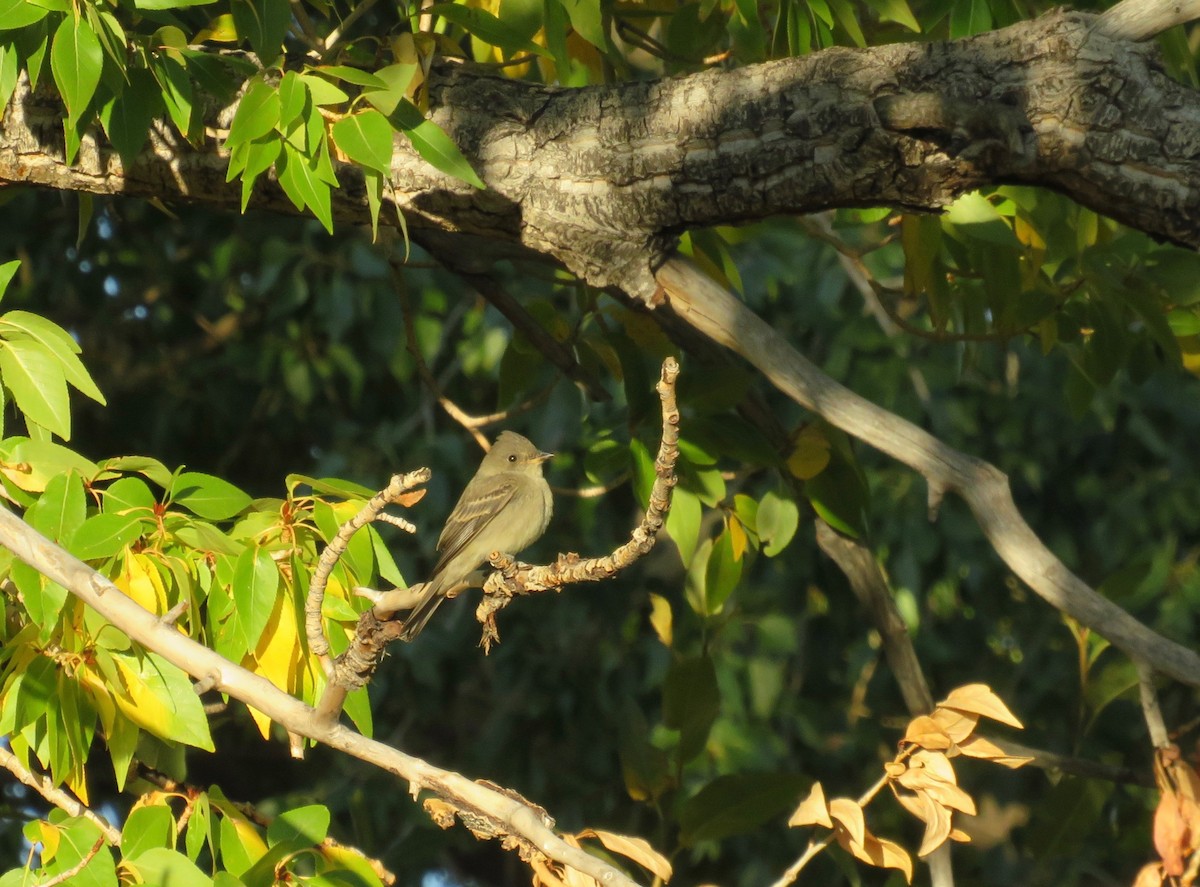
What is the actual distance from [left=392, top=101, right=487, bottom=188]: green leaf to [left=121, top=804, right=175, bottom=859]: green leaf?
1233 millimetres

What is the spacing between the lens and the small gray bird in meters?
5.26

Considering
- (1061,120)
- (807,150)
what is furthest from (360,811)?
(1061,120)

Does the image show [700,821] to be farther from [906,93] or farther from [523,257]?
[906,93]

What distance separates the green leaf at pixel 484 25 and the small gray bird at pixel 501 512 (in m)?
2.54

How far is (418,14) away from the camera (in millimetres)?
2826


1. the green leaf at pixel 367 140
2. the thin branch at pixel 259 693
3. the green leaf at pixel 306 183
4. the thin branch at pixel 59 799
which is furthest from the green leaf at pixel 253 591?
the green leaf at pixel 367 140

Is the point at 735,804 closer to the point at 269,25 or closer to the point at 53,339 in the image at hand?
the point at 53,339

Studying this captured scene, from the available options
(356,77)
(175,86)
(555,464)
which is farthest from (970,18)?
(555,464)

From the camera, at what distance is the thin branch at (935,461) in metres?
2.93

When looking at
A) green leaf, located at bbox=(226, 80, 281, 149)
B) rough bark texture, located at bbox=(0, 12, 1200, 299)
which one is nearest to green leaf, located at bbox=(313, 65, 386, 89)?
green leaf, located at bbox=(226, 80, 281, 149)

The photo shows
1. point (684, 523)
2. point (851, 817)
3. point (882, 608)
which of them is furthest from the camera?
point (882, 608)

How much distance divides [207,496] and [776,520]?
183 centimetres

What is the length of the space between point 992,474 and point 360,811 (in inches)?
110

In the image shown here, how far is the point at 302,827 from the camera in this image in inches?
96.2
